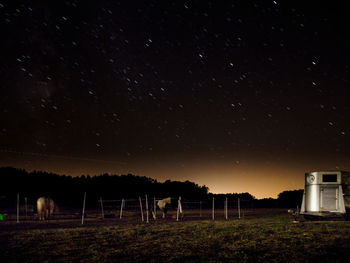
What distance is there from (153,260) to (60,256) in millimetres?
3190

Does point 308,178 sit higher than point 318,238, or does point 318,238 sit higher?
point 308,178

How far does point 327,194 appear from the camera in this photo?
856 inches

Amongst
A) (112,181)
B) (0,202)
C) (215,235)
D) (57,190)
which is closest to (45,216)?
(215,235)

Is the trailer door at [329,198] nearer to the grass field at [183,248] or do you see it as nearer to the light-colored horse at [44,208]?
the grass field at [183,248]

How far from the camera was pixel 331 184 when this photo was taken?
21.5m

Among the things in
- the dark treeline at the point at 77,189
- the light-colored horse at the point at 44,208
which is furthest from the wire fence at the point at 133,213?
the dark treeline at the point at 77,189

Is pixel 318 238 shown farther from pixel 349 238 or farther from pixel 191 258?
pixel 191 258

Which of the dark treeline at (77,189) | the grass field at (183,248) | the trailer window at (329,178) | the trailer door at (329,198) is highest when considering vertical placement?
the trailer window at (329,178)

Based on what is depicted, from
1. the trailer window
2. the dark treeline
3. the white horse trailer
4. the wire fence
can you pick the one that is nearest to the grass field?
the white horse trailer

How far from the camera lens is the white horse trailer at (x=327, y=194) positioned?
21250mm

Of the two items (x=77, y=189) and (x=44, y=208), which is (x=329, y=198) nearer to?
(x=44, y=208)

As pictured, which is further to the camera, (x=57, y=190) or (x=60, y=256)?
(x=57, y=190)

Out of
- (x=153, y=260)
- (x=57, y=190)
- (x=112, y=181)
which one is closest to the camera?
(x=153, y=260)

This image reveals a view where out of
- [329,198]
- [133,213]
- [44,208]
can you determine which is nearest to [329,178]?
[329,198]
